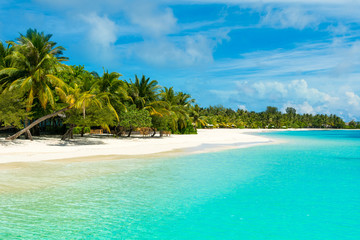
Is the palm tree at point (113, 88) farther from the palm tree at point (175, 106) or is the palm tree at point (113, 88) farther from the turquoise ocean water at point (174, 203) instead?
the turquoise ocean water at point (174, 203)

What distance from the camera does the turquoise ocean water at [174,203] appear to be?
6973 mm

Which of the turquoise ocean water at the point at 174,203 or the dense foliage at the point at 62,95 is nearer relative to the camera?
the turquoise ocean water at the point at 174,203

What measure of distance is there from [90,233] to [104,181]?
5.63 metres

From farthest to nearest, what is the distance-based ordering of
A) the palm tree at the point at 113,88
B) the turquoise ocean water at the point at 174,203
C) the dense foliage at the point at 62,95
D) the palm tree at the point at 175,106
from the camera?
the palm tree at the point at 175,106 < the palm tree at the point at 113,88 < the dense foliage at the point at 62,95 < the turquoise ocean water at the point at 174,203

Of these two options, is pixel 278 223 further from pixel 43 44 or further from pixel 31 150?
pixel 43 44

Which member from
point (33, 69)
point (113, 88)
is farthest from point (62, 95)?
point (113, 88)

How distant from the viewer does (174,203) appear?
9.29 m

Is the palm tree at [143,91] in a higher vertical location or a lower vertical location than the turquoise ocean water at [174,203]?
higher

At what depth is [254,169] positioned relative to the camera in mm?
16625

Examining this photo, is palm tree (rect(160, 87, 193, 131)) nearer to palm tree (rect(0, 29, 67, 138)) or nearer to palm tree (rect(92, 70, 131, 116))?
palm tree (rect(92, 70, 131, 116))

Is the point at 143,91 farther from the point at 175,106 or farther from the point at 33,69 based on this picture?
the point at 33,69

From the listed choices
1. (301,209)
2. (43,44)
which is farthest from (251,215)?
(43,44)

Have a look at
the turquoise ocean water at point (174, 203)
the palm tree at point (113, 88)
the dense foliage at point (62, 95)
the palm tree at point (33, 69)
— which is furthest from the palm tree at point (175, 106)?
the turquoise ocean water at point (174, 203)

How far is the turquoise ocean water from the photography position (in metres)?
6.97
